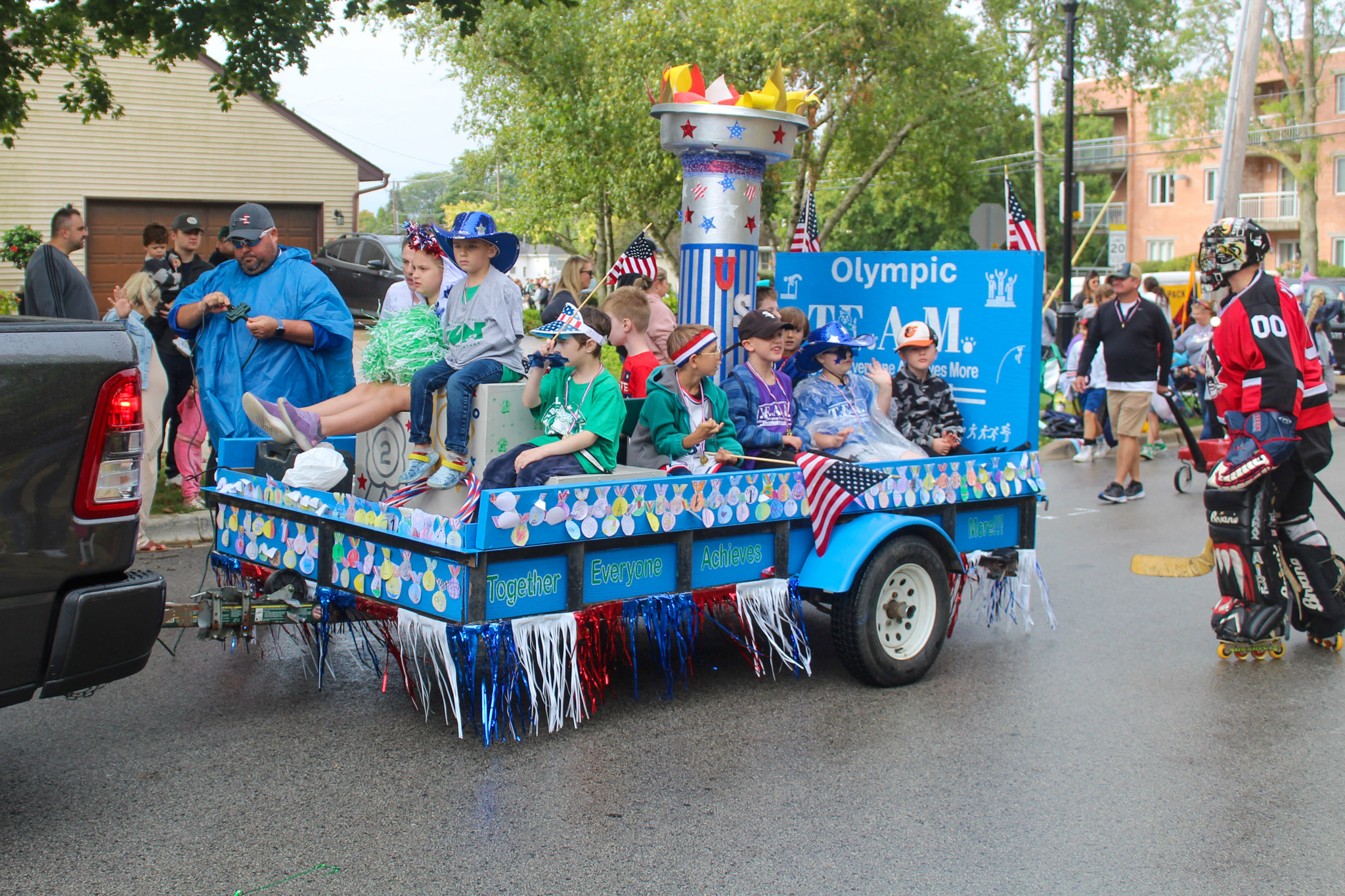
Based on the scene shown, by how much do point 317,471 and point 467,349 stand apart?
930 mm

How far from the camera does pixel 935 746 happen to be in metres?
4.62

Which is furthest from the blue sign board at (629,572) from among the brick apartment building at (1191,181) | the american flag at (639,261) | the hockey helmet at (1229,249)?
the brick apartment building at (1191,181)

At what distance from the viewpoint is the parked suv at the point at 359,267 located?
2019cm

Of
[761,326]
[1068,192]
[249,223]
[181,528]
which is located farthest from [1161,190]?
[249,223]

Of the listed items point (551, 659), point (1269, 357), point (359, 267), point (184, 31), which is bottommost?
point (551, 659)

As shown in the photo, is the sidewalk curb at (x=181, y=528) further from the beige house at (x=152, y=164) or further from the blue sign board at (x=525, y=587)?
the beige house at (x=152, y=164)

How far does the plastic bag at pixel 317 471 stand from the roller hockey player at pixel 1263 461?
3.98 meters

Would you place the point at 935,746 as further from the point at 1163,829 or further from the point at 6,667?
the point at 6,667

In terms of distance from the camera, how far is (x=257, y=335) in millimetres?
5773

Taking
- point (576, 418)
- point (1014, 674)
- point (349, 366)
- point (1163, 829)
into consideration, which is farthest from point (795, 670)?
point (349, 366)

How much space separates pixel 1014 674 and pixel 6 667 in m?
4.11

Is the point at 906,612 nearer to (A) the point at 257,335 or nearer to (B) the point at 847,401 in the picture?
(B) the point at 847,401

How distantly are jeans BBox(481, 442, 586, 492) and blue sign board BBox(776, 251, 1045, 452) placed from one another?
2195 millimetres

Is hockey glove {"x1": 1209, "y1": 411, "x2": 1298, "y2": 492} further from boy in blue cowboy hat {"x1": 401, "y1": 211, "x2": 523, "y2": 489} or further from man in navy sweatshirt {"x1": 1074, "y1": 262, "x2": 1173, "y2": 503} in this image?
man in navy sweatshirt {"x1": 1074, "y1": 262, "x2": 1173, "y2": 503}
